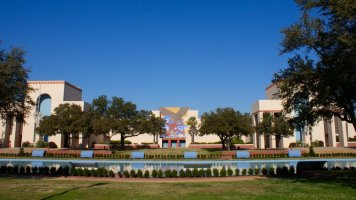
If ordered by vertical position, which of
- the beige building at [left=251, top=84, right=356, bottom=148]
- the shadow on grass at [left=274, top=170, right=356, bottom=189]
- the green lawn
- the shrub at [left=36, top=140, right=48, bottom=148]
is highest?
the beige building at [left=251, top=84, right=356, bottom=148]

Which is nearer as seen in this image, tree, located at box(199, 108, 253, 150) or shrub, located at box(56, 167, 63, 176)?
shrub, located at box(56, 167, 63, 176)

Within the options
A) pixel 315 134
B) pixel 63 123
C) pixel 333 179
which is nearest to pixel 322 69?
pixel 333 179

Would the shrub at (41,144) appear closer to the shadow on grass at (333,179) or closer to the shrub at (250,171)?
the shrub at (250,171)

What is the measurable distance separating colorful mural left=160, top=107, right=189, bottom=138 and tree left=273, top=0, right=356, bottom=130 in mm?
55055

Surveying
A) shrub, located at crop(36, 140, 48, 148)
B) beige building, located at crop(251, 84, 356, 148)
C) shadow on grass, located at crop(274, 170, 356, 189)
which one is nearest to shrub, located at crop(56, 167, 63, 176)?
shadow on grass, located at crop(274, 170, 356, 189)

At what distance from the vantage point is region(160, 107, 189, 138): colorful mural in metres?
74.6

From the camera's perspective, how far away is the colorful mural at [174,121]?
74.6 metres

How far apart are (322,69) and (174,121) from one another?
60.2 metres

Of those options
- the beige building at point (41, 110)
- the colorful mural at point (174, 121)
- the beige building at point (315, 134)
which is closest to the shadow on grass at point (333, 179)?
the beige building at point (315, 134)

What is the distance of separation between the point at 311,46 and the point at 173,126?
5941 cm

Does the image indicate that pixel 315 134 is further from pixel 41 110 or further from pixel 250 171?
pixel 41 110

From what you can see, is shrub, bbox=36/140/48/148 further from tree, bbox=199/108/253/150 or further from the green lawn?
the green lawn

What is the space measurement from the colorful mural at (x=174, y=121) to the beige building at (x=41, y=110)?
63.7 ft

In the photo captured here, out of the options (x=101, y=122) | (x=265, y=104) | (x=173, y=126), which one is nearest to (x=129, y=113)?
(x=101, y=122)
